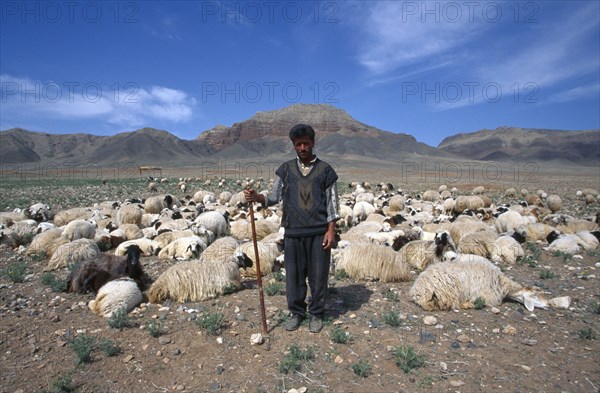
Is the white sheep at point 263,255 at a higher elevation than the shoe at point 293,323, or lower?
higher

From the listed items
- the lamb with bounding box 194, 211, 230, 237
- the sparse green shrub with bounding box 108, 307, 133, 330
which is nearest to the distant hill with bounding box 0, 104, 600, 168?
the lamb with bounding box 194, 211, 230, 237

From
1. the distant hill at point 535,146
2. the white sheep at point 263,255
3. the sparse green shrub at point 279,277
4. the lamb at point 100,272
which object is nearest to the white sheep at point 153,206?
the white sheep at point 263,255

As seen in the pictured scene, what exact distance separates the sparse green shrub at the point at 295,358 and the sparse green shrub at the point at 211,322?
95 centimetres

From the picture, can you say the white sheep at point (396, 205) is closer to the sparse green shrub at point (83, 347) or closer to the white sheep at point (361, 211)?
the white sheep at point (361, 211)

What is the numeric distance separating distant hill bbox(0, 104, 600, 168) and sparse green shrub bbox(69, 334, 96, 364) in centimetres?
11161

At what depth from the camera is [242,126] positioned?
579ft

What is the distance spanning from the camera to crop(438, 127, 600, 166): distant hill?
138 metres

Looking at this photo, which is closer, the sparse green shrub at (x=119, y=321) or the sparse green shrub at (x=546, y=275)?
the sparse green shrub at (x=119, y=321)

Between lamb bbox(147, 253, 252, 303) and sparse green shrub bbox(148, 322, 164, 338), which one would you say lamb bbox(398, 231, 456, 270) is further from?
sparse green shrub bbox(148, 322, 164, 338)

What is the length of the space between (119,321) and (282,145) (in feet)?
498

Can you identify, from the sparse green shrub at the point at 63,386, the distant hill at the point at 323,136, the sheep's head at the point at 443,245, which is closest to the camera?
the sparse green shrub at the point at 63,386

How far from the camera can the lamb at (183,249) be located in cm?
742

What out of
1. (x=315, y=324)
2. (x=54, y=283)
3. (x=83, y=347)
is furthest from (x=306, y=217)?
(x=54, y=283)

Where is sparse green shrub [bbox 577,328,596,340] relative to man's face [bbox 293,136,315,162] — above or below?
below
